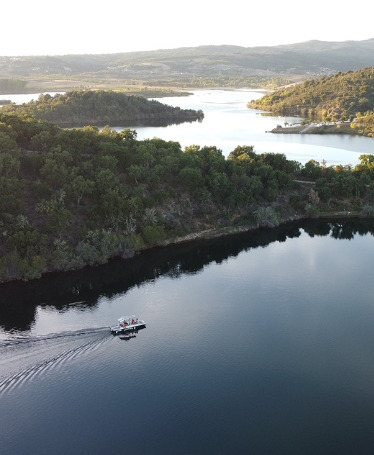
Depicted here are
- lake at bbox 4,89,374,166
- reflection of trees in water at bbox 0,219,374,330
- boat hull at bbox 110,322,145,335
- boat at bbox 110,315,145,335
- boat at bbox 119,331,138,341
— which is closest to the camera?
boat at bbox 119,331,138,341

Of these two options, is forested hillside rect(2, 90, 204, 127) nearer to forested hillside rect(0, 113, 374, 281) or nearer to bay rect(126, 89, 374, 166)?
bay rect(126, 89, 374, 166)

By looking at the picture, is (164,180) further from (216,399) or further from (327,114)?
(327,114)

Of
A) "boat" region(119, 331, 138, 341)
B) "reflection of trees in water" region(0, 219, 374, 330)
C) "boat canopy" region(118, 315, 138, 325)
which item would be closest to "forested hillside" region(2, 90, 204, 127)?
"reflection of trees in water" region(0, 219, 374, 330)

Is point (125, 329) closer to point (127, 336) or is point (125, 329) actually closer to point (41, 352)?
point (127, 336)

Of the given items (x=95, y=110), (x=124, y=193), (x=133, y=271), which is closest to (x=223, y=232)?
(x=124, y=193)

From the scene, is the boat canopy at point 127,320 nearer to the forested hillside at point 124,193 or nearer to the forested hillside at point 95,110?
the forested hillside at point 124,193
